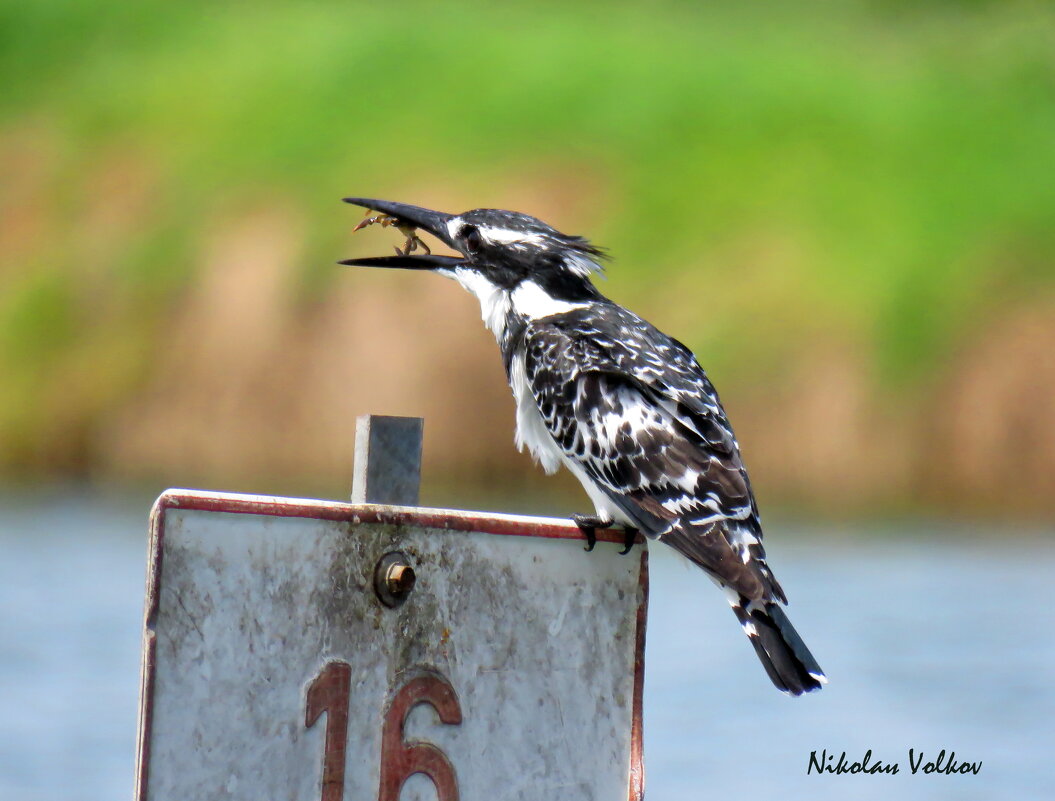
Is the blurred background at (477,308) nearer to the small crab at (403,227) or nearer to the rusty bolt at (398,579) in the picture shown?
the small crab at (403,227)

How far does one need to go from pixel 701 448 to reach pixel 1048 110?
16045 millimetres

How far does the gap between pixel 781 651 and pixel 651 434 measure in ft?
2.89

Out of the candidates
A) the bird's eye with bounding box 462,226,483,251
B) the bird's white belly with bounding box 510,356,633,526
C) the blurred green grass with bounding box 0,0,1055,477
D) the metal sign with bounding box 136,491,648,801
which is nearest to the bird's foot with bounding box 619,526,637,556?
the metal sign with bounding box 136,491,648,801

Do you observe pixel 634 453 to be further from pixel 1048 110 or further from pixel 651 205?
pixel 1048 110

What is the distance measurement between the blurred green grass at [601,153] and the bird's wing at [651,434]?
920cm

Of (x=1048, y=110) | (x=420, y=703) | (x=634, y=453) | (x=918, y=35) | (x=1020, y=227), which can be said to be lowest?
(x=420, y=703)

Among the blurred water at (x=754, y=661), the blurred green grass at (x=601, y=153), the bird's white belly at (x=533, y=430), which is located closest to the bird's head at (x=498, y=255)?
the bird's white belly at (x=533, y=430)

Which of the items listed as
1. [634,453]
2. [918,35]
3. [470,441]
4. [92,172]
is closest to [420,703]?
[634,453]

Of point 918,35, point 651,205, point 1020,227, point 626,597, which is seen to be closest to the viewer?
point 626,597

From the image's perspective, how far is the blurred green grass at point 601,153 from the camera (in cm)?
1546

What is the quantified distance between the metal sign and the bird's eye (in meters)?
2.22

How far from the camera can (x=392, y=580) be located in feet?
9.17

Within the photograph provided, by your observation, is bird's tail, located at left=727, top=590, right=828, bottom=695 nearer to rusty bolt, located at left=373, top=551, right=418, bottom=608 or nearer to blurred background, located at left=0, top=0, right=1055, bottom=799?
rusty bolt, located at left=373, top=551, right=418, bottom=608

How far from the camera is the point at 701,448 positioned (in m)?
4.54
